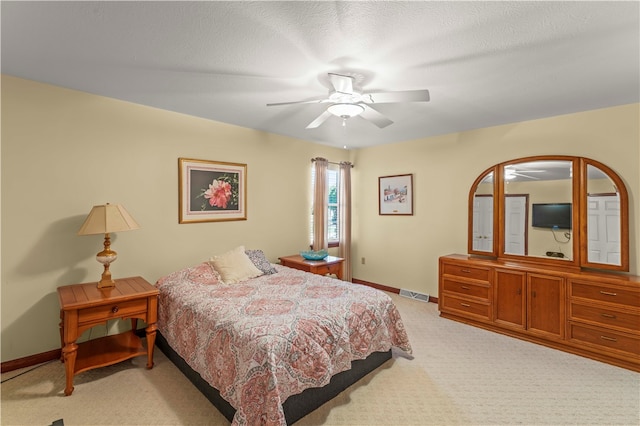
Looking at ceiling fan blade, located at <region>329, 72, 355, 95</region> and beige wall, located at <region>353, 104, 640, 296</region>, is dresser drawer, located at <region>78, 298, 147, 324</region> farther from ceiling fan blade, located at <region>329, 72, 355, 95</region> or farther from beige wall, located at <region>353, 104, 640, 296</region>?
beige wall, located at <region>353, 104, 640, 296</region>

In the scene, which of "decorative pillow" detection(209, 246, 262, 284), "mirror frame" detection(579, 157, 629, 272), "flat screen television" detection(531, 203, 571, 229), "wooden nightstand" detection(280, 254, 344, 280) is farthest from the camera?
"wooden nightstand" detection(280, 254, 344, 280)

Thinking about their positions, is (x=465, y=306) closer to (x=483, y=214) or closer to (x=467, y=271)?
(x=467, y=271)

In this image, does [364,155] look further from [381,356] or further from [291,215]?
[381,356]

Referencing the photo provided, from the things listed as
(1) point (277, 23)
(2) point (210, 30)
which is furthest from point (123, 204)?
(1) point (277, 23)

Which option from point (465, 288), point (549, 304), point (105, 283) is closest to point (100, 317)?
point (105, 283)

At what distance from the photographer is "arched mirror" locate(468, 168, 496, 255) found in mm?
3826

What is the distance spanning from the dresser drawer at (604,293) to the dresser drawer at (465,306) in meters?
0.87

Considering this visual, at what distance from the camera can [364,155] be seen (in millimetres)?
5371

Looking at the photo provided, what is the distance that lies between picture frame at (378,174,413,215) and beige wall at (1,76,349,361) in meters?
2.42

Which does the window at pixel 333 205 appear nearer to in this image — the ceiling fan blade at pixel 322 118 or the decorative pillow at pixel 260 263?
the decorative pillow at pixel 260 263

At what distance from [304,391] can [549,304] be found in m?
2.75

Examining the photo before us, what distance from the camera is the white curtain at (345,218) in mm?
5238

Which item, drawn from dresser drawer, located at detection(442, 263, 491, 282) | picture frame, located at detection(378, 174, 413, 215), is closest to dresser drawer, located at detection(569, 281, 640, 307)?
dresser drawer, located at detection(442, 263, 491, 282)

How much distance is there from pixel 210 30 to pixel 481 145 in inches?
140
